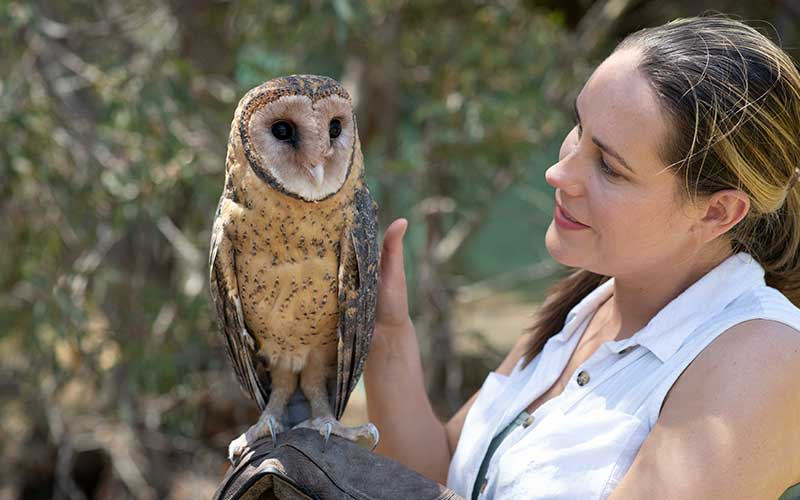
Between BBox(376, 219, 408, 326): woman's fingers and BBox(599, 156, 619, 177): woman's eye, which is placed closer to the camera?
BBox(599, 156, 619, 177): woman's eye

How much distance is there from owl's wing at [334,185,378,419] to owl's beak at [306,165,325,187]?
0.39 ft

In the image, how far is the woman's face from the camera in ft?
3.81

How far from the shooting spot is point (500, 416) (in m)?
1.38

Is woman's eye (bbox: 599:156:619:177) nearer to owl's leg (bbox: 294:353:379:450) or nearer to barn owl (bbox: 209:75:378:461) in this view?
barn owl (bbox: 209:75:378:461)

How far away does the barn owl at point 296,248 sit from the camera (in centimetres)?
128

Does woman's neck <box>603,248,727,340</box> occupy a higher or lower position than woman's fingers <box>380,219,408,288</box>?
lower

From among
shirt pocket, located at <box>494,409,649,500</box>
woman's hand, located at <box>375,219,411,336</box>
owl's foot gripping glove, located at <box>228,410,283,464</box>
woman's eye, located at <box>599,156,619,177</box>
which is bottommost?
shirt pocket, located at <box>494,409,649,500</box>

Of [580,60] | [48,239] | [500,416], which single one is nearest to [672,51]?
[500,416]

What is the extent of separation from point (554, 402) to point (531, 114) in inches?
69.5

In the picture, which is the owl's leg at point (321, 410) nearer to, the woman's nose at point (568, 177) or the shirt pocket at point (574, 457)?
the shirt pocket at point (574, 457)

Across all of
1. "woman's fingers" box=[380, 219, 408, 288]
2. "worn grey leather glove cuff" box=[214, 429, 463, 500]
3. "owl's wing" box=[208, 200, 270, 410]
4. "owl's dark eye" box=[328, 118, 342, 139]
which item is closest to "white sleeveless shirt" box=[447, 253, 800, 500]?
"worn grey leather glove cuff" box=[214, 429, 463, 500]

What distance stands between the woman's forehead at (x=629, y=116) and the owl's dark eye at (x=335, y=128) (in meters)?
0.41

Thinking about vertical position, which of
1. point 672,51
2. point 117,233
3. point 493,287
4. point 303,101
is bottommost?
point 493,287

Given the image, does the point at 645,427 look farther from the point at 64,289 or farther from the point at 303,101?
the point at 64,289
